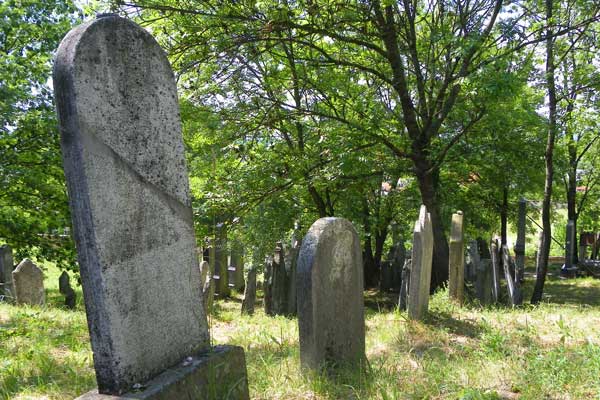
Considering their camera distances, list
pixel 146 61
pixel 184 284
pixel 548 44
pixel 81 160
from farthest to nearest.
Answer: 1. pixel 548 44
2. pixel 184 284
3. pixel 146 61
4. pixel 81 160

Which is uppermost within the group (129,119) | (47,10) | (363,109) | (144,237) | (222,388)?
(47,10)

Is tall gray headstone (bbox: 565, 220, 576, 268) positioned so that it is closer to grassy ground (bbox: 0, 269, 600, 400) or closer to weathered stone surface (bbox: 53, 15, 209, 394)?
grassy ground (bbox: 0, 269, 600, 400)

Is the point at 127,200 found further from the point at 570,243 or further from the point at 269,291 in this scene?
the point at 570,243

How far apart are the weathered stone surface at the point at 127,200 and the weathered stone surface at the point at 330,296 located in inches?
41.4

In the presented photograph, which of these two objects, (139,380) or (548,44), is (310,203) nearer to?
(548,44)

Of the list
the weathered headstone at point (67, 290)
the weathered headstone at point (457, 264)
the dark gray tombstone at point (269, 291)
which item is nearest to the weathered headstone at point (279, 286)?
the dark gray tombstone at point (269, 291)

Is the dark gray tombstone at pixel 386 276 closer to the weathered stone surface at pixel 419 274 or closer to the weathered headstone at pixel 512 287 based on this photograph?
the weathered headstone at pixel 512 287

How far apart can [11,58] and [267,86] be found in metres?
5.45

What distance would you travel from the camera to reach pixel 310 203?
40.4 feet

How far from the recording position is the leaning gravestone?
2443 millimetres

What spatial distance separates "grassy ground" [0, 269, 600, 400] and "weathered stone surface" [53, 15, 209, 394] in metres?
0.99

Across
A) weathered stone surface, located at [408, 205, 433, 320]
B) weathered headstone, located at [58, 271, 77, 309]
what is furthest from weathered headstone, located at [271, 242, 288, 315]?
weathered headstone, located at [58, 271, 77, 309]

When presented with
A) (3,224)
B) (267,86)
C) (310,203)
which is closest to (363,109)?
(267,86)

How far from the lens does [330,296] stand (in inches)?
161
